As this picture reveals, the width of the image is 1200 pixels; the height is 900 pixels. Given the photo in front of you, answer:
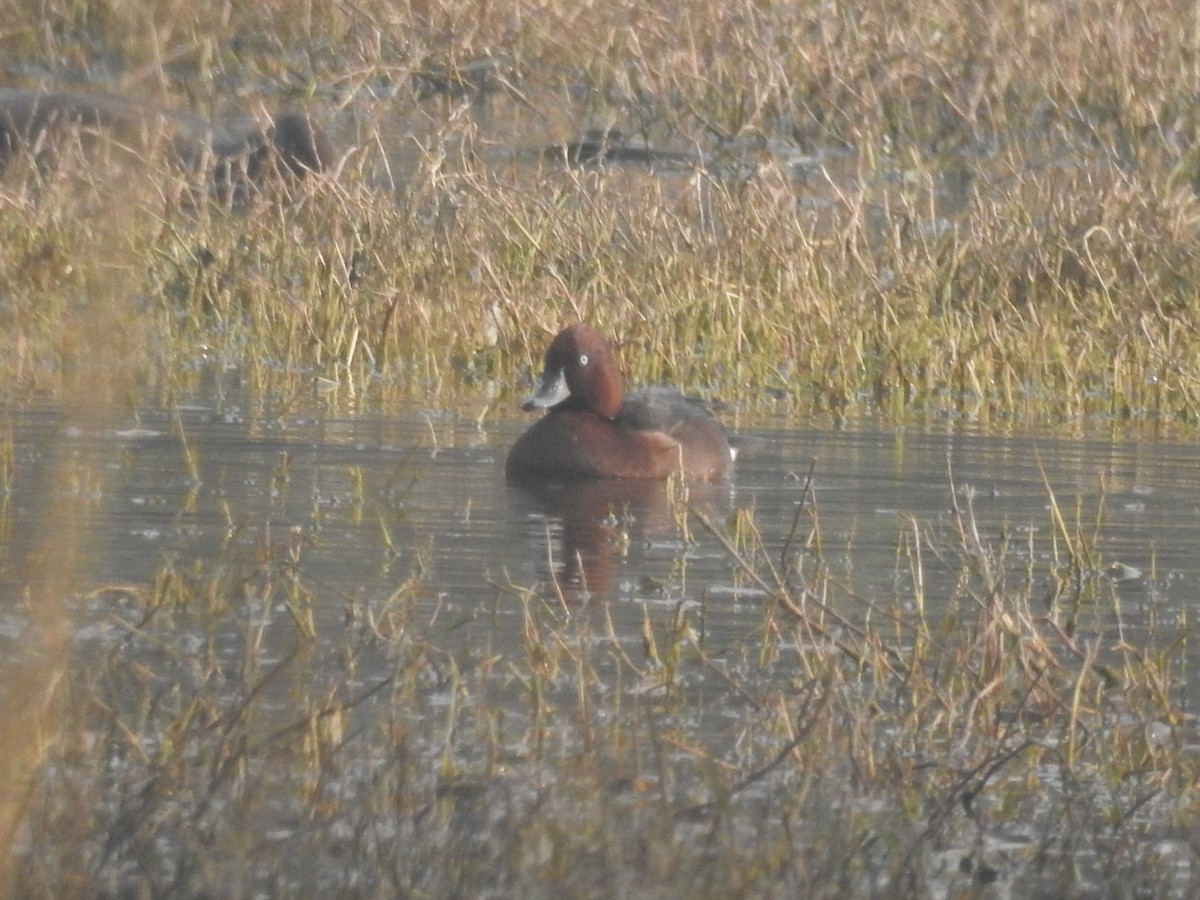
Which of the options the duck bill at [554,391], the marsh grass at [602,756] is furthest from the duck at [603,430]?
the marsh grass at [602,756]

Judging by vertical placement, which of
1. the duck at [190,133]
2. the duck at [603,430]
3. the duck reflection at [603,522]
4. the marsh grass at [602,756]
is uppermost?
the duck at [190,133]

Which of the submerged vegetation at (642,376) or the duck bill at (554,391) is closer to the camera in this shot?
the submerged vegetation at (642,376)

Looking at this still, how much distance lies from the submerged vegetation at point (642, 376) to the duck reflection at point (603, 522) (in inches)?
13.5

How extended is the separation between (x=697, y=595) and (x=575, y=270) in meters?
5.20

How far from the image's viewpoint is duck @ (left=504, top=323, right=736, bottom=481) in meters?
8.29

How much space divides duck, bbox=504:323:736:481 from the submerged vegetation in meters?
0.98

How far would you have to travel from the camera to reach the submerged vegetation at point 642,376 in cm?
384

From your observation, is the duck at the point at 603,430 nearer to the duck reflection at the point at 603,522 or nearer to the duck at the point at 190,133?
the duck reflection at the point at 603,522

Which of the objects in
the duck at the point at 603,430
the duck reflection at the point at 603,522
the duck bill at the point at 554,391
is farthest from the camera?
the duck bill at the point at 554,391

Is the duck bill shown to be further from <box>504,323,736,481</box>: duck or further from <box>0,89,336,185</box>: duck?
<box>0,89,336,185</box>: duck

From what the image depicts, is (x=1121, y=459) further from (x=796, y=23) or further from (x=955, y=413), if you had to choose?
(x=796, y=23)

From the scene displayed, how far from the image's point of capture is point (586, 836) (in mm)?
3840

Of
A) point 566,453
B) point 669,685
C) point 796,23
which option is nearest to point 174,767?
point 669,685

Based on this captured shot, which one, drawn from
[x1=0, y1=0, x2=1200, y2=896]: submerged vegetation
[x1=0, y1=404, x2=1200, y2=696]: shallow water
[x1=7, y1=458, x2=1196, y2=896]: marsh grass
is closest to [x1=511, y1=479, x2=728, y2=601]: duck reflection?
[x1=0, y1=404, x2=1200, y2=696]: shallow water
